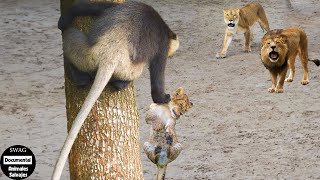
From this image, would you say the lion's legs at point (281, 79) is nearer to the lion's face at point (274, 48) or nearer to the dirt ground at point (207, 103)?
the lion's face at point (274, 48)

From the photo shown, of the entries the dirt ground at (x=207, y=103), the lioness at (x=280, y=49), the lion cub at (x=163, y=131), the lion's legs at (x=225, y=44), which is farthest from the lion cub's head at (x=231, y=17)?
the lion cub at (x=163, y=131)

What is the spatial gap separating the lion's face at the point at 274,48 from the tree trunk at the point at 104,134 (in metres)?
2.30

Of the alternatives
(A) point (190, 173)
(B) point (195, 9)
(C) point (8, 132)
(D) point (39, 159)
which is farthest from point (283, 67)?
(B) point (195, 9)

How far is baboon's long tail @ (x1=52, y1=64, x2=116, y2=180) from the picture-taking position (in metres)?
4.66

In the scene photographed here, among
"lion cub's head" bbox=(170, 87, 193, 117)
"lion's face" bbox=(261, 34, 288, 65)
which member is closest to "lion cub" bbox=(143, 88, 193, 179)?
"lion cub's head" bbox=(170, 87, 193, 117)

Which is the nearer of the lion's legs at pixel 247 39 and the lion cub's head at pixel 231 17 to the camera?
the lion cub's head at pixel 231 17

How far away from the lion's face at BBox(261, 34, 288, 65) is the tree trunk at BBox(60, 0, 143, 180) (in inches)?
90.5

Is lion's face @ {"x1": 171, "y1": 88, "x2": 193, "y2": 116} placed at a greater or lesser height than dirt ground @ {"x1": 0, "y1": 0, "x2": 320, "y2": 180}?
greater

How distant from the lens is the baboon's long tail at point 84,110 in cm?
466

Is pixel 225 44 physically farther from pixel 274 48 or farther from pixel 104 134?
pixel 104 134

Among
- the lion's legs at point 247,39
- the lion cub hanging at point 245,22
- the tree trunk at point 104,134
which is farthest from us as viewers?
the lion's legs at point 247,39

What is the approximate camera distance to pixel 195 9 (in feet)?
58.7

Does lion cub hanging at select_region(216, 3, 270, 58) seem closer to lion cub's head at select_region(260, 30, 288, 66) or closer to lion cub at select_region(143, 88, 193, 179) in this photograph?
lion cub's head at select_region(260, 30, 288, 66)

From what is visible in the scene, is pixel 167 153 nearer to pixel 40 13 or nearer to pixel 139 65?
pixel 139 65
